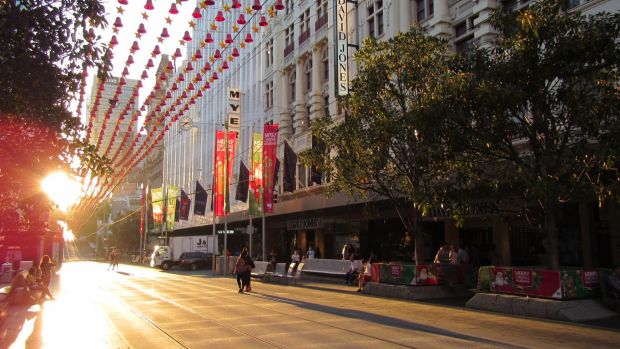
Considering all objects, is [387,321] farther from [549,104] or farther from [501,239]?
[501,239]

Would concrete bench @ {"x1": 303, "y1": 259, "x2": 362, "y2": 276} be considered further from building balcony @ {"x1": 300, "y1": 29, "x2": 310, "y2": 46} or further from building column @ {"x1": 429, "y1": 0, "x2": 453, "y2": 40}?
building balcony @ {"x1": 300, "y1": 29, "x2": 310, "y2": 46}

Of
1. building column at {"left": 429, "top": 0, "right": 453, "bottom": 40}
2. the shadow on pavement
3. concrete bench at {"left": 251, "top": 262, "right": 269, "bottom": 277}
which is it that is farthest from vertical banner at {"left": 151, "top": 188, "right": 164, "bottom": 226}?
the shadow on pavement

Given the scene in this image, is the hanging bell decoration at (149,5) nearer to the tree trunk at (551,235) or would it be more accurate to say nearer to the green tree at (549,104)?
the green tree at (549,104)

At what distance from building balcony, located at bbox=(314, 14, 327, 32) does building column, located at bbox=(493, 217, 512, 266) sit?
1735 centimetres

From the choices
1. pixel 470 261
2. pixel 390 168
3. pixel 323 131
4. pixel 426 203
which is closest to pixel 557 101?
pixel 426 203

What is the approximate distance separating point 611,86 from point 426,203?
5164mm

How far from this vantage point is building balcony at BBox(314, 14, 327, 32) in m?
33.8

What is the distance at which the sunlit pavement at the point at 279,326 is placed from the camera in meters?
9.40

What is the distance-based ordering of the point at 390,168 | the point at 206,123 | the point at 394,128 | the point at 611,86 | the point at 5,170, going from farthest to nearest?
the point at 206,123, the point at 390,168, the point at 394,128, the point at 611,86, the point at 5,170

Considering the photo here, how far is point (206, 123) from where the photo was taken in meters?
58.9

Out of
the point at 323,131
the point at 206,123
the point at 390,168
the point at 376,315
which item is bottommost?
the point at 376,315

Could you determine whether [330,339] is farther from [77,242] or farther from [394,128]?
[77,242]

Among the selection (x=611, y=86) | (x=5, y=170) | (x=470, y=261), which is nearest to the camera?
(x=5, y=170)

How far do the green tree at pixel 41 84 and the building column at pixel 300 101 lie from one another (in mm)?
27723
